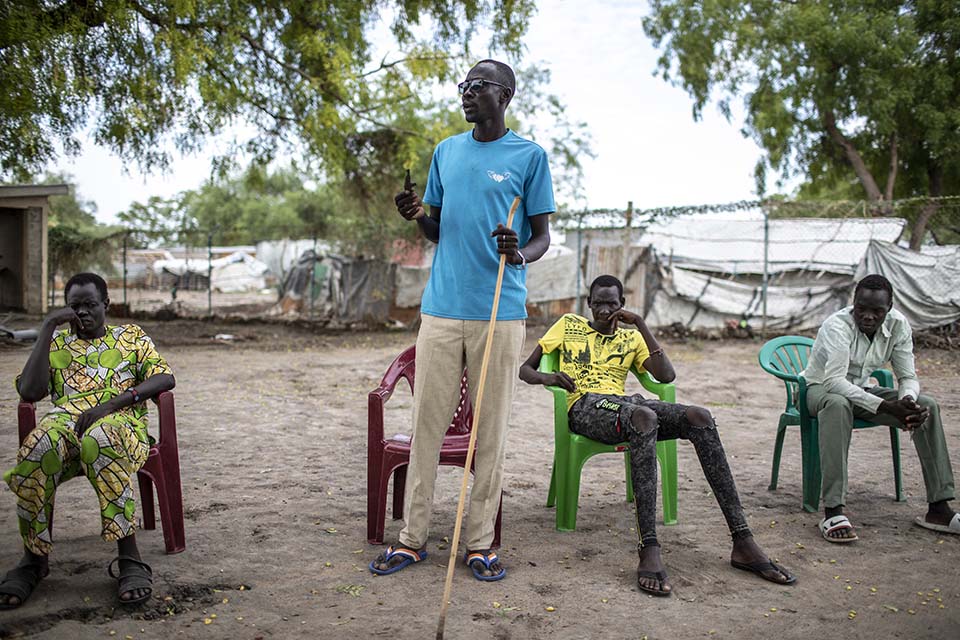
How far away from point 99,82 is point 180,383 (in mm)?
4520

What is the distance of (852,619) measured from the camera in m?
3.20

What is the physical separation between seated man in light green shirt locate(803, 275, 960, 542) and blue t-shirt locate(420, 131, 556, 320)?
6.52 feet

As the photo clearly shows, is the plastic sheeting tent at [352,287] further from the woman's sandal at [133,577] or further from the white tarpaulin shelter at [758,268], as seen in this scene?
the woman's sandal at [133,577]

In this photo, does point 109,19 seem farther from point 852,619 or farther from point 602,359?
point 852,619

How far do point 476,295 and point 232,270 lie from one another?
35063mm

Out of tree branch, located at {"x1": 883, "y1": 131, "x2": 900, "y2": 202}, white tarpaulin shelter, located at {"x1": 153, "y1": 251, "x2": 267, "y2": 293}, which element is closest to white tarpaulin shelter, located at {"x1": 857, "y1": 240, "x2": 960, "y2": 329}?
Result: tree branch, located at {"x1": 883, "y1": 131, "x2": 900, "y2": 202}

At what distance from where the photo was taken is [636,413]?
391cm

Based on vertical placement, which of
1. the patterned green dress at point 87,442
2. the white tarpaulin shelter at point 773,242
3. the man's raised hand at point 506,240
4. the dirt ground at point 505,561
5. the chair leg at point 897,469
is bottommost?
the dirt ground at point 505,561

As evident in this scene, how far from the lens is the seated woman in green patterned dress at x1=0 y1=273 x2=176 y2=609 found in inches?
127

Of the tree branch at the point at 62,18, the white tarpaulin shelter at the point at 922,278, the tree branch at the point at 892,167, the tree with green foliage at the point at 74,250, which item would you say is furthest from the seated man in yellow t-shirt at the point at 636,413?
the tree branch at the point at 892,167

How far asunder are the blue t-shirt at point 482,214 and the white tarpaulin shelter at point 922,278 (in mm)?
11984

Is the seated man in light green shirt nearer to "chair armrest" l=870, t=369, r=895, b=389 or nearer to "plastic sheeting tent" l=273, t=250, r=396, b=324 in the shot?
"chair armrest" l=870, t=369, r=895, b=389

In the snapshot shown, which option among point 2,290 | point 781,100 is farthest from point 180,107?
point 781,100

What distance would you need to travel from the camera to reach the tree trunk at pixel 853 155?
65.4 ft
